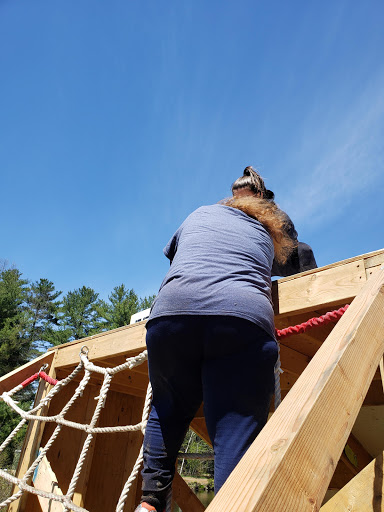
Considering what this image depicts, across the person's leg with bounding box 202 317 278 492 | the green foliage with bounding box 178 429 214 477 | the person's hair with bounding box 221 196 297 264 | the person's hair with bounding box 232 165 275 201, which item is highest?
the green foliage with bounding box 178 429 214 477

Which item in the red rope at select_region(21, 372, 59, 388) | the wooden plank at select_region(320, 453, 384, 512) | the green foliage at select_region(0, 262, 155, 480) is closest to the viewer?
the wooden plank at select_region(320, 453, 384, 512)

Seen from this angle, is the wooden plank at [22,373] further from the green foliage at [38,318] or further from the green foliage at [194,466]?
the green foliage at [194,466]

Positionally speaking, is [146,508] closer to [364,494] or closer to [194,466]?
[364,494]

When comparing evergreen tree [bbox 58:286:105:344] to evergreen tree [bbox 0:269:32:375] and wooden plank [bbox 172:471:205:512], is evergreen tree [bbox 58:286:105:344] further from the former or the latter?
wooden plank [bbox 172:471:205:512]

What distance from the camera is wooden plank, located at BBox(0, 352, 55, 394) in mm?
2752

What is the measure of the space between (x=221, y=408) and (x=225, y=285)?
340mm

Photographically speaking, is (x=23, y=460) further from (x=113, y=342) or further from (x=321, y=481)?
(x=321, y=481)

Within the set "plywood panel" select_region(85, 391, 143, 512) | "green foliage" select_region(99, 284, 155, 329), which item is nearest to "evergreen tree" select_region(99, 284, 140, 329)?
"green foliage" select_region(99, 284, 155, 329)

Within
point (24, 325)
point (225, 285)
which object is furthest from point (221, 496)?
point (24, 325)

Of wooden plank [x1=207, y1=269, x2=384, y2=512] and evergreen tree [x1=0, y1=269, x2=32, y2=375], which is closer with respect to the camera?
wooden plank [x1=207, y1=269, x2=384, y2=512]

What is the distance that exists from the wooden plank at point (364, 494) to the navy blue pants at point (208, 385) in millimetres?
254

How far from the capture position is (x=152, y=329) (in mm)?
1244

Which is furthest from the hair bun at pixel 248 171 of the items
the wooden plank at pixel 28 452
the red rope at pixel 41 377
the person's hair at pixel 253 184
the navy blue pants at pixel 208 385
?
the wooden plank at pixel 28 452

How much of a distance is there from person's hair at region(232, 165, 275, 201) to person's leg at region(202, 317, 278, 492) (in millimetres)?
798
